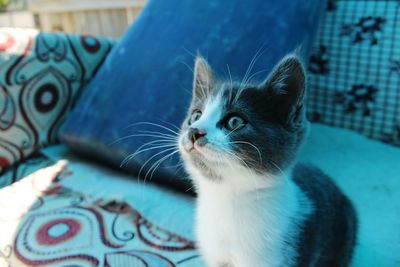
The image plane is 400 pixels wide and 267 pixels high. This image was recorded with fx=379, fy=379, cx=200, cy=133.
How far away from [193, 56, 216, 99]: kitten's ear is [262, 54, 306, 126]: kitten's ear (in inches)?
5.1

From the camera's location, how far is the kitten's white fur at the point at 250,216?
598mm

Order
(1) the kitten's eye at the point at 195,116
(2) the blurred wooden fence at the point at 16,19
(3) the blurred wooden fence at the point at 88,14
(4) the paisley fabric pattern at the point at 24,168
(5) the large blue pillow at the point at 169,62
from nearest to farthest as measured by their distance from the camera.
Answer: (1) the kitten's eye at the point at 195,116, (5) the large blue pillow at the point at 169,62, (4) the paisley fabric pattern at the point at 24,168, (3) the blurred wooden fence at the point at 88,14, (2) the blurred wooden fence at the point at 16,19

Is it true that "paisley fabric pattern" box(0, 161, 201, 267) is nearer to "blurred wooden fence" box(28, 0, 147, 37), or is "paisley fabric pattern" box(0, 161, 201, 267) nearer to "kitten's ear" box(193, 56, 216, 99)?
"kitten's ear" box(193, 56, 216, 99)

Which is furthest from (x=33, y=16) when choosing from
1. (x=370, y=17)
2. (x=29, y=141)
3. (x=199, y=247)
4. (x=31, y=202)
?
(x=199, y=247)

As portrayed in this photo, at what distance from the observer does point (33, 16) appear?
2670 mm

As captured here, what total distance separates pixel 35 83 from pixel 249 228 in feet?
2.68

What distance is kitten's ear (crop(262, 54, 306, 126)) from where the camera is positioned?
22.2 inches

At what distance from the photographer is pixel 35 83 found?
A: 1.12 metres

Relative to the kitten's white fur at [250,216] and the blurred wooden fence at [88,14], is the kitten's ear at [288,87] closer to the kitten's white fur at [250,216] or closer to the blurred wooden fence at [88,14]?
the kitten's white fur at [250,216]

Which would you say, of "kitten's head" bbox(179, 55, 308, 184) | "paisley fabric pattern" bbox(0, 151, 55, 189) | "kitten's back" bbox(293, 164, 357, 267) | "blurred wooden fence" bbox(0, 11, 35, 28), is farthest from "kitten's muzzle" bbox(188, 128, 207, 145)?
"blurred wooden fence" bbox(0, 11, 35, 28)

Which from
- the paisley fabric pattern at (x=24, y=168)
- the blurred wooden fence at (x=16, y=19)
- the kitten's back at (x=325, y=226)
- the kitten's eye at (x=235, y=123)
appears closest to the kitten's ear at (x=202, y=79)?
the kitten's eye at (x=235, y=123)

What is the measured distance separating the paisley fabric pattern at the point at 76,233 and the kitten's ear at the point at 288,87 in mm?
355

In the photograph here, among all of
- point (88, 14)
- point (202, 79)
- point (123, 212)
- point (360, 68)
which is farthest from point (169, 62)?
point (88, 14)

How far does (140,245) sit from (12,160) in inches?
Answer: 20.4
